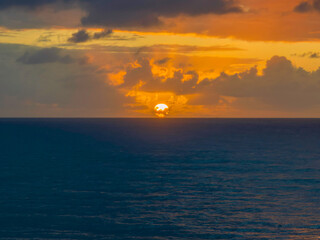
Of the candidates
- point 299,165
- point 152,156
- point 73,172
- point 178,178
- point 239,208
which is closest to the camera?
point 239,208

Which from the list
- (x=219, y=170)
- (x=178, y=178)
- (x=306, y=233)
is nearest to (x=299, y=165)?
(x=219, y=170)

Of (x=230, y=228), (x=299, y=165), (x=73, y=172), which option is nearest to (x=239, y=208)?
(x=230, y=228)

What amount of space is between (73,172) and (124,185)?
1547cm

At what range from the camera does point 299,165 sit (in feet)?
253

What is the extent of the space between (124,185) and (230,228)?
22103mm

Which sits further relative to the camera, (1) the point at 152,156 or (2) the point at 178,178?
(1) the point at 152,156

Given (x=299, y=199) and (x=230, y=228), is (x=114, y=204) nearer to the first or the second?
(x=230, y=228)

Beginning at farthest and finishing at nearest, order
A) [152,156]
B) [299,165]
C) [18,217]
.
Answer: [152,156] < [299,165] < [18,217]

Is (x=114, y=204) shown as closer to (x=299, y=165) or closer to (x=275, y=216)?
(x=275, y=216)

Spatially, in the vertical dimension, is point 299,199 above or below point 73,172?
below

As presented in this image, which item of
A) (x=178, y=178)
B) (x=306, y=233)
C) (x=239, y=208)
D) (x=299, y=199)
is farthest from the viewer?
(x=178, y=178)

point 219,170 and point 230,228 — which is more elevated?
point 219,170

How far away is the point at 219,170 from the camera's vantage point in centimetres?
7000


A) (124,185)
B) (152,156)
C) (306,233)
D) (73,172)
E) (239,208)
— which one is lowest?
(306,233)
